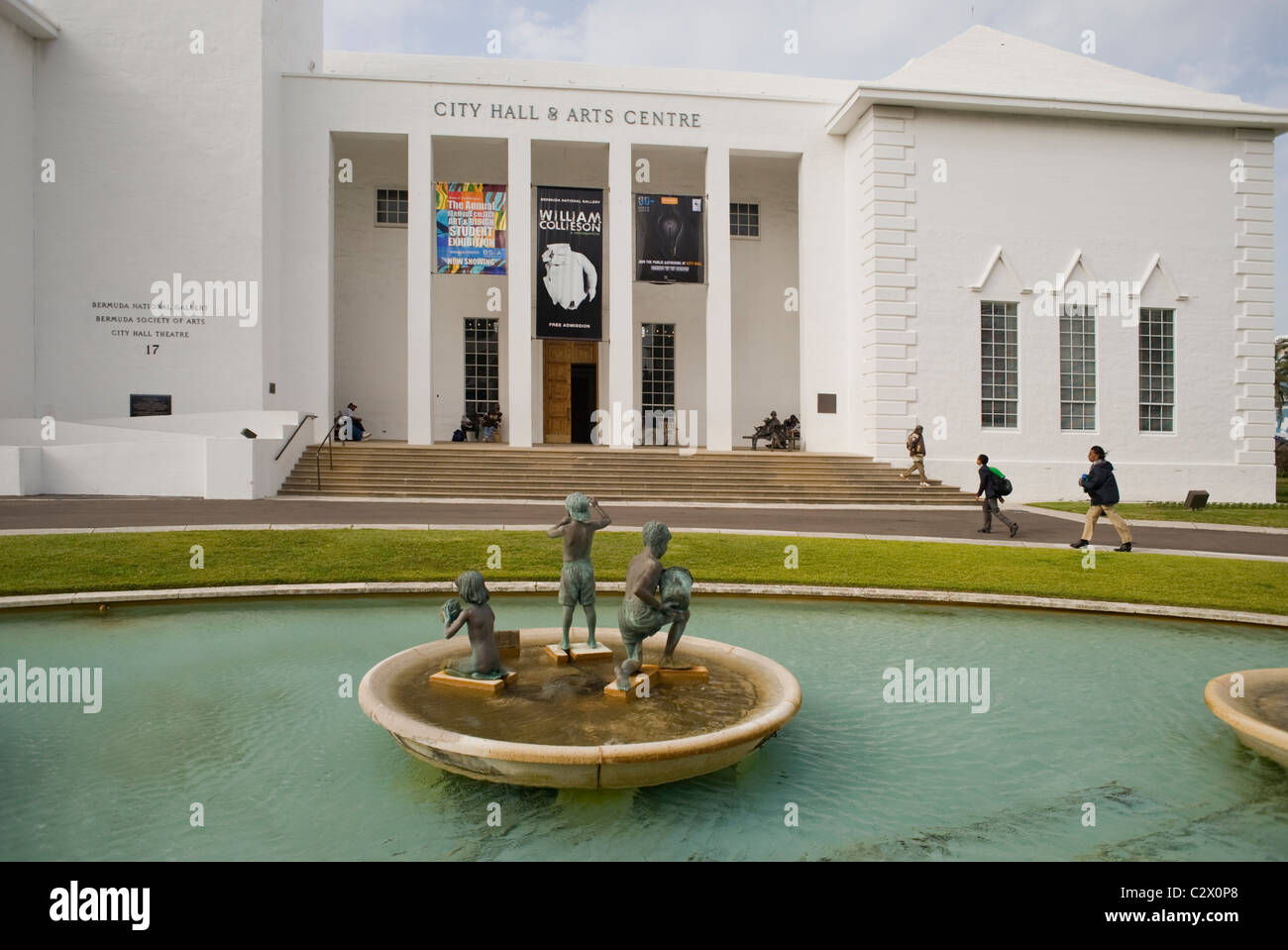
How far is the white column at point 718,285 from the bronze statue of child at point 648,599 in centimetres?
1946

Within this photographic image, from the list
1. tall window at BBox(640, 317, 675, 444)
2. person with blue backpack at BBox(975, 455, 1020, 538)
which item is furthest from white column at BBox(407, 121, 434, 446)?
person with blue backpack at BBox(975, 455, 1020, 538)

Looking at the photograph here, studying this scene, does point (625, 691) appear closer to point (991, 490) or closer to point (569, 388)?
point (991, 490)

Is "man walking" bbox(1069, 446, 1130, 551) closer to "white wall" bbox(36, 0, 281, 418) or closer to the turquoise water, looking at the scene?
the turquoise water

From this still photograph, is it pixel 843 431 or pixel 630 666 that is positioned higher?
pixel 843 431

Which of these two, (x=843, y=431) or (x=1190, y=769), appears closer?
(x=1190, y=769)

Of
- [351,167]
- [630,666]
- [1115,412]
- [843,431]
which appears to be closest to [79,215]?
[351,167]

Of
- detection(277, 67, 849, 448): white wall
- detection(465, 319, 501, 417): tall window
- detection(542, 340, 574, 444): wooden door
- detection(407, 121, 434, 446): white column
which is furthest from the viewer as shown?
detection(542, 340, 574, 444): wooden door

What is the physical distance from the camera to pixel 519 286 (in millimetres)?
24531

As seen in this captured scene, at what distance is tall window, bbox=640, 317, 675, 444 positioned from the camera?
1160 inches

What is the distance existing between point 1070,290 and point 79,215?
27592 mm

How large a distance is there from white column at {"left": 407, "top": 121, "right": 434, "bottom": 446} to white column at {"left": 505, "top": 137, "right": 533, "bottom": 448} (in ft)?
7.65

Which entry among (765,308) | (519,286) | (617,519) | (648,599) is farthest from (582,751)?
(765,308)

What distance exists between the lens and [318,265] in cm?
2414

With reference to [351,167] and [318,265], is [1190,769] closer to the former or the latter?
[318,265]
